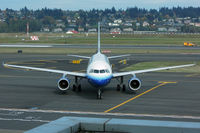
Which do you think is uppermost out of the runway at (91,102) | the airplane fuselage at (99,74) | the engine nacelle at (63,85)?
the airplane fuselage at (99,74)

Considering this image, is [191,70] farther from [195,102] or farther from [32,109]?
[32,109]

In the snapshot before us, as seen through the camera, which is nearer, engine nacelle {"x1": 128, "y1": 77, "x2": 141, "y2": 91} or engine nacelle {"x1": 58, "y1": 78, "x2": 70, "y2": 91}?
engine nacelle {"x1": 58, "y1": 78, "x2": 70, "y2": 91}

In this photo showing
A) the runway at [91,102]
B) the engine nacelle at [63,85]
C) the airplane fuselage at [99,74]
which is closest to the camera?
the runway at [91,102]

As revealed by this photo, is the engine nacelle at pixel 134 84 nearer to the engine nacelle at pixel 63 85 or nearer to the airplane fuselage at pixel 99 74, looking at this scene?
the airplane fuselage at pixel 99 74

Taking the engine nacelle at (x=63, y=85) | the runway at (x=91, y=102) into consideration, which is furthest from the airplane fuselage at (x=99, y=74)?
the engine nacelle at (x=63, y=85)

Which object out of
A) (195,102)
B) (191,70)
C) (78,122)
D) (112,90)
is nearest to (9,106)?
(112,90)

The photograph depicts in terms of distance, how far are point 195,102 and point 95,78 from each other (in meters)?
9.86

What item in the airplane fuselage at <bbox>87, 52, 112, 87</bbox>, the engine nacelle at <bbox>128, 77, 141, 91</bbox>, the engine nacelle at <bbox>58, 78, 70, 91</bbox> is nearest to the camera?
the airplane fuselage at <bbox>87, 52, 112, 87</bbox>

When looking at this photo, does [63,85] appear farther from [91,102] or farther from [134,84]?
[134,84]

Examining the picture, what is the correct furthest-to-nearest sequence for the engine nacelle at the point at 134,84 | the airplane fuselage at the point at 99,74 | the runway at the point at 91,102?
the engine nacelle at the point at 134,84 < the airplane fuselage at the point at 99,74 < the runway at the point at 91,102

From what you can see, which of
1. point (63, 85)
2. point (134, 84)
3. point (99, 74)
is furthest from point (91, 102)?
point (134, 84)

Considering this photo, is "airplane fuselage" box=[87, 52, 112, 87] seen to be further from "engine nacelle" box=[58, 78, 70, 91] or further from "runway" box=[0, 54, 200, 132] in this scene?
"engine nacelle" box=[58, 78, 70, 91]

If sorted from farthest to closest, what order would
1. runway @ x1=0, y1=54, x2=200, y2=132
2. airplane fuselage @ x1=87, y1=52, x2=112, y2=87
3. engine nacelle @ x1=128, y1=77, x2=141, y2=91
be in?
engine nacelle @ x1=128, y1=77, x2=141, y2=91, airplane fuselage @ x1=87, y1=52, x2=112, y2=87, runway @ x1=0, y1=54, x2=200, y2=132

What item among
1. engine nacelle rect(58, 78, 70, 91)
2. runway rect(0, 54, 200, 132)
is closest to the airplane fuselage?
runway rect(0, 54, 200, 132)
